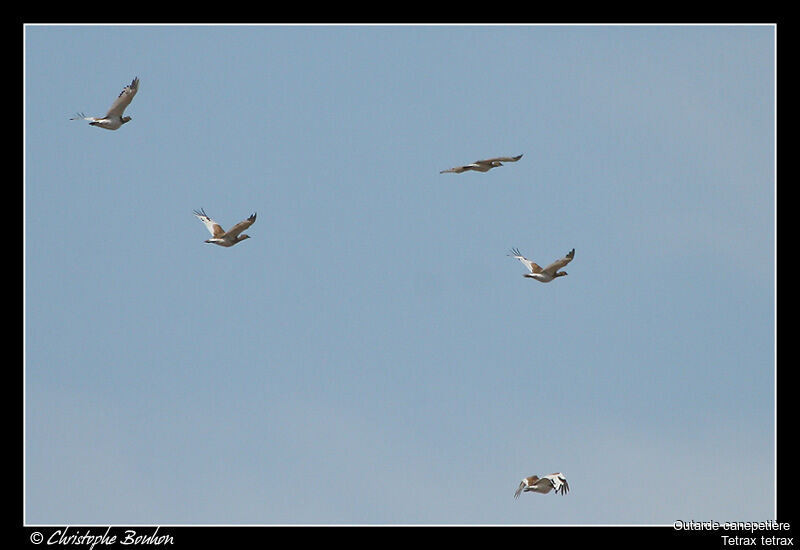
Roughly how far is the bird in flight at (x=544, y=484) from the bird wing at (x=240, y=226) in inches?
541

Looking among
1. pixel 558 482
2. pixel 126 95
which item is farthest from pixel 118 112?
pixel 558 482

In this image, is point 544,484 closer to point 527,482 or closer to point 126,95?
point 527,482

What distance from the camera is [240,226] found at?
2621 inches

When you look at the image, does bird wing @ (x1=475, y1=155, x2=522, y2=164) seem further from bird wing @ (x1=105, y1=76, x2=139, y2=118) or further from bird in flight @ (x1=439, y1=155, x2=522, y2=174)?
bird wing @ (x1=105, y1=76, x2=139, y2=118)

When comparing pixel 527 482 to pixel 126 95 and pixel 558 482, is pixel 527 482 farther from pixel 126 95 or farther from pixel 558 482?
pixel 126 95

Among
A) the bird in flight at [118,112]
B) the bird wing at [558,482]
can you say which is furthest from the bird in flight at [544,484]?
the bird in flight at [118,112]

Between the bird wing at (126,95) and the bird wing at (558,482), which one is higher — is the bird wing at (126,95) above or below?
above

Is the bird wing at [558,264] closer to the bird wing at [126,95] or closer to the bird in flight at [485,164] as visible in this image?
the bird in flight at [485,164]

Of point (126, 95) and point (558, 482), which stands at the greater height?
point (126, 95)

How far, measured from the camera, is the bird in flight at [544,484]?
63875 millimetres

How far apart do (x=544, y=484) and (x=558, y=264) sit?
29.0ft

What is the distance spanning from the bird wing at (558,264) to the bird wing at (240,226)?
1157cm

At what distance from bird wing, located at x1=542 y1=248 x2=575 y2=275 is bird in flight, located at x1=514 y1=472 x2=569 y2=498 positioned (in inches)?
329
